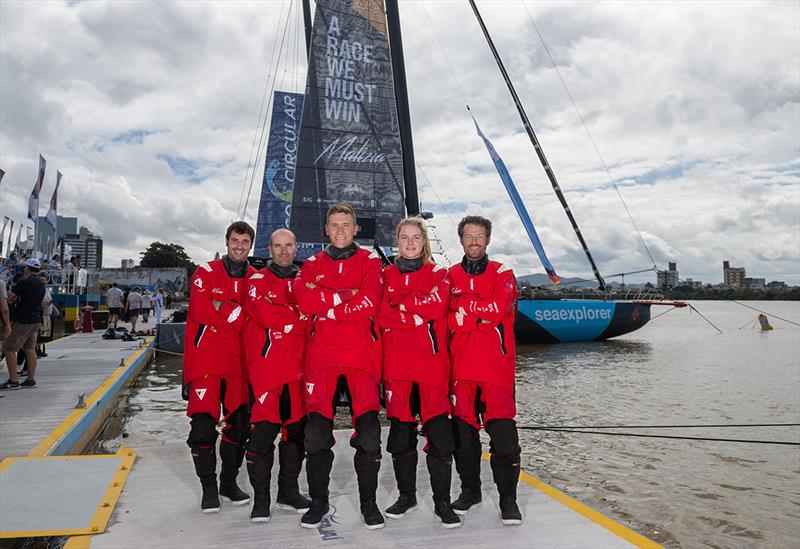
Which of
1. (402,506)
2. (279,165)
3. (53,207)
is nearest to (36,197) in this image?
(53,207)

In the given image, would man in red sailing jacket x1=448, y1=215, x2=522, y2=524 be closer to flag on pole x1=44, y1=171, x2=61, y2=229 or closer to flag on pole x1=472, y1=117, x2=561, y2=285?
flag on pole x1=472, y1=117, x2=561, y2=285

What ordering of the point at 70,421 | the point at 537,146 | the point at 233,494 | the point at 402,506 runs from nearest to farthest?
1. the point at 402,506
2. the point at 233,494
3. the point at 70,421
4. the point at 537,146

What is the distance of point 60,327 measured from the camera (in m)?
22.1

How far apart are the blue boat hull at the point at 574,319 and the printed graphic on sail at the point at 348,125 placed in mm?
11806

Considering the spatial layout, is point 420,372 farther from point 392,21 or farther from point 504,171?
point 504,171

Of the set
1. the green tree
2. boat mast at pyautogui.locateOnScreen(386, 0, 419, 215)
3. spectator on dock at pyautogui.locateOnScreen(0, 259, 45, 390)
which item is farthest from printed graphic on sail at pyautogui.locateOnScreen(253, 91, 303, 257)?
the green tree

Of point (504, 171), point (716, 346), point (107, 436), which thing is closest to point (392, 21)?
point (504, 171)

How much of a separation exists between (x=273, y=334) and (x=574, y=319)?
20288 millimetres

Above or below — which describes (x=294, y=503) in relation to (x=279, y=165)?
below

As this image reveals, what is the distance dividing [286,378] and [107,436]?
5.01m

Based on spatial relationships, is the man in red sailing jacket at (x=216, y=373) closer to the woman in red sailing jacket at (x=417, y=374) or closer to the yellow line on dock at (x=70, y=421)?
the woman in red sailing jacket at (x=417, y=374)

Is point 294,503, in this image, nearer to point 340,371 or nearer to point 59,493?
point 340,371

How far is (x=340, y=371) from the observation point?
10.8ft

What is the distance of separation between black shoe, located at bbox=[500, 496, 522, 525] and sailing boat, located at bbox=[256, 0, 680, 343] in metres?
6.70
